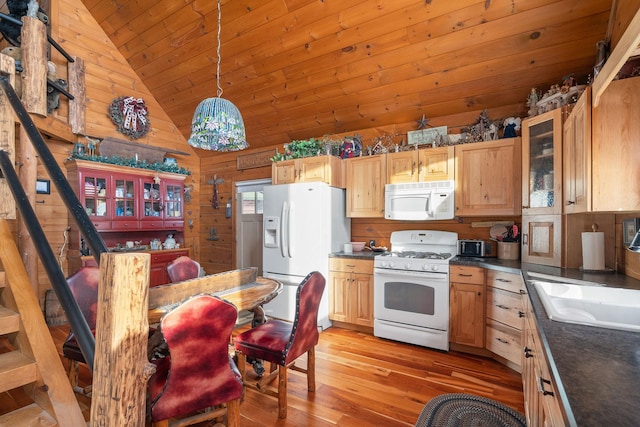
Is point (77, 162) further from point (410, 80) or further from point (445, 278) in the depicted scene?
point (445, 278)

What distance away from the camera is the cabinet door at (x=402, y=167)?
11.1 ft

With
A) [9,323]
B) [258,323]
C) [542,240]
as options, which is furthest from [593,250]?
[9,323]

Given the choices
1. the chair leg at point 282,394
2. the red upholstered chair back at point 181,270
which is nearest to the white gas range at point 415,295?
the chair leg at point 282,394

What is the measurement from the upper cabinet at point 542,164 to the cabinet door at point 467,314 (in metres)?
0.88

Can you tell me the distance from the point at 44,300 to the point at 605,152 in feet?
18.1

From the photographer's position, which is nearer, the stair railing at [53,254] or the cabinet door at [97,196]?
the stair railing at [53,254]

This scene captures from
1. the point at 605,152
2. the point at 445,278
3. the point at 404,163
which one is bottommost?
the point at 445,278

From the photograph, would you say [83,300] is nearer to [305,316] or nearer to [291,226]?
[305,316]

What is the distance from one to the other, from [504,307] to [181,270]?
9.71 feet

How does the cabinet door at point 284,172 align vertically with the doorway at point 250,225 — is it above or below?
above

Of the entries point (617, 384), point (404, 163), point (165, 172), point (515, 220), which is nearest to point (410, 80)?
point (404, 163)

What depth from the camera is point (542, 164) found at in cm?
258

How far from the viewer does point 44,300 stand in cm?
366

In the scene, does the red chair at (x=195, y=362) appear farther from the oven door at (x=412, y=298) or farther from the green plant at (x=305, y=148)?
the green plant at (x=305, y=148)
